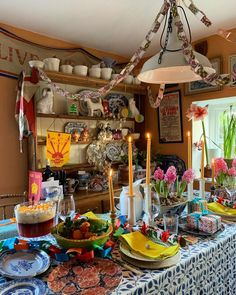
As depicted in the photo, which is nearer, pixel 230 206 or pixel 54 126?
pixel 230 206

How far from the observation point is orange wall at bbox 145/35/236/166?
2.47 m

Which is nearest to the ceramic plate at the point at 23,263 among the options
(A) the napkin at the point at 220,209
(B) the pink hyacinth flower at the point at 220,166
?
(A) the napkin at the point at 220,209

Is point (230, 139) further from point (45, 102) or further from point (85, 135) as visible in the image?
point (45, 102)

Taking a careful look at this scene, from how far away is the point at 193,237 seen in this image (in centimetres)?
115

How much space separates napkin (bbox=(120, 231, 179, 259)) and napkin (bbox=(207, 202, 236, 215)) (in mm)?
559

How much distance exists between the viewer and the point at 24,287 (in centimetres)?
78

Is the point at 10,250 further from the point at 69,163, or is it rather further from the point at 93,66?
the point at 93,66

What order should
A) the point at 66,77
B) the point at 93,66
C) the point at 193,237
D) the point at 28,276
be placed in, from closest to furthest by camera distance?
the point at 28,276, the point at 193,237, the point at 66,77, the point at 93,66

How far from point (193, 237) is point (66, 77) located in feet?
6.14

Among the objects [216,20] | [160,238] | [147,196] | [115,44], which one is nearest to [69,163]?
[115,44]

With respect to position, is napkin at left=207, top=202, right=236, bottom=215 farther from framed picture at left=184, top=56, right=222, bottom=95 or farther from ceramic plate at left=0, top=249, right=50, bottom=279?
framed picture at left=184, top=56, right=222, bottom=95

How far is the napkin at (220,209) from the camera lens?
4.64 feet

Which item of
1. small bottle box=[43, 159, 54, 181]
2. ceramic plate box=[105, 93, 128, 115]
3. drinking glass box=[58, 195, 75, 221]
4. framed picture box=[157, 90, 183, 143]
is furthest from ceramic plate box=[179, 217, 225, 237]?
ceramic plate box=[105, 93, 128, 115]

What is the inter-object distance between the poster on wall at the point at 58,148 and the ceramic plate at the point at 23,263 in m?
1.46
